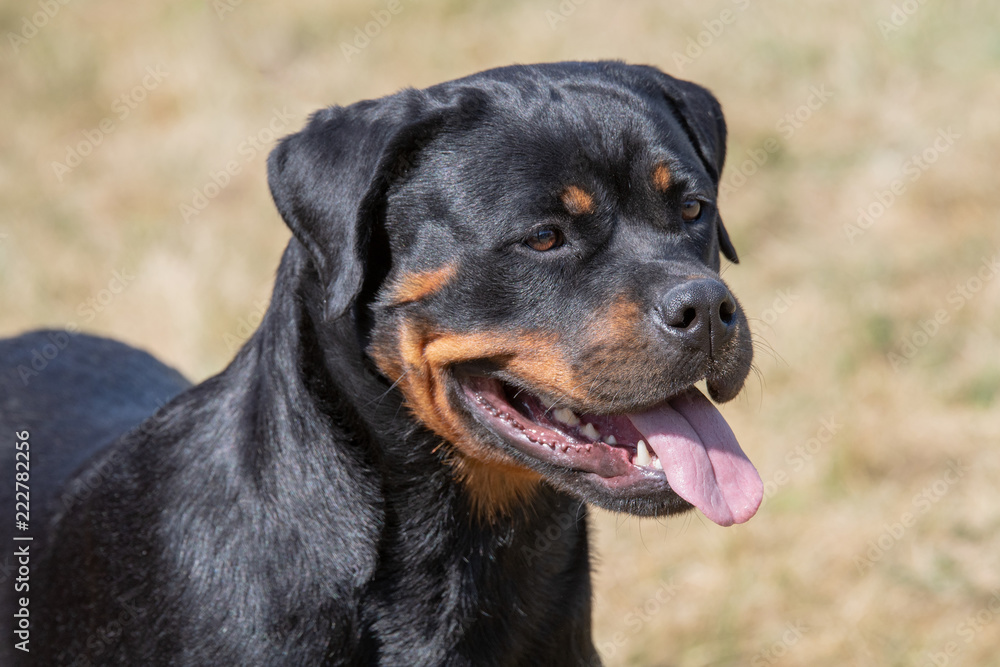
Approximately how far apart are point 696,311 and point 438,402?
697 millimetres

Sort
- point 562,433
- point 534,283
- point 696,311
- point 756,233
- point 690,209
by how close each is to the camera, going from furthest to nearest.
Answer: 1. point 756,233
2. point 690,209
3. point 562,433
4. point 534,283
5. point 696,311

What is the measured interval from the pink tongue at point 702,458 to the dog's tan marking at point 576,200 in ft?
1.79

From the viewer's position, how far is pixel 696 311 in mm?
2514

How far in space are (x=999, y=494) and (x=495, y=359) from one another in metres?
3.03

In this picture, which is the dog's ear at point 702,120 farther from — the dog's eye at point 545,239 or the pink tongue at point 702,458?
the dog's eye at point 545,239

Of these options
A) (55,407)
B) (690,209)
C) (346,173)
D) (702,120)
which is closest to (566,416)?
(690,209)

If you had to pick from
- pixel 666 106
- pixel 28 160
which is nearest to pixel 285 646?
pixel 666 106

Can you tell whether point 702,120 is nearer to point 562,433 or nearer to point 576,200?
point 576,200

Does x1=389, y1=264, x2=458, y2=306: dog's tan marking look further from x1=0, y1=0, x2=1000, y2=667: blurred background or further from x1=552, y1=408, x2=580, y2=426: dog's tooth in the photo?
x1=0, y1=0, x2=1000, y2=667: blurred background

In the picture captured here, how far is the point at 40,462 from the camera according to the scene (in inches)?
137

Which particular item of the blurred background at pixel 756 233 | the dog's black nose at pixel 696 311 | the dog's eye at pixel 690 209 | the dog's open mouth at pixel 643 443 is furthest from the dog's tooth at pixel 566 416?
the blurred background at pixel 756 233

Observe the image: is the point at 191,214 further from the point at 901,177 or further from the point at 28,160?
the point at 901,177

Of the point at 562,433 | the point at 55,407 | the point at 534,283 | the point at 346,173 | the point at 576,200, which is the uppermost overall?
the point at 346,173

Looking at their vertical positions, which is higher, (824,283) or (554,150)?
(554,150)
